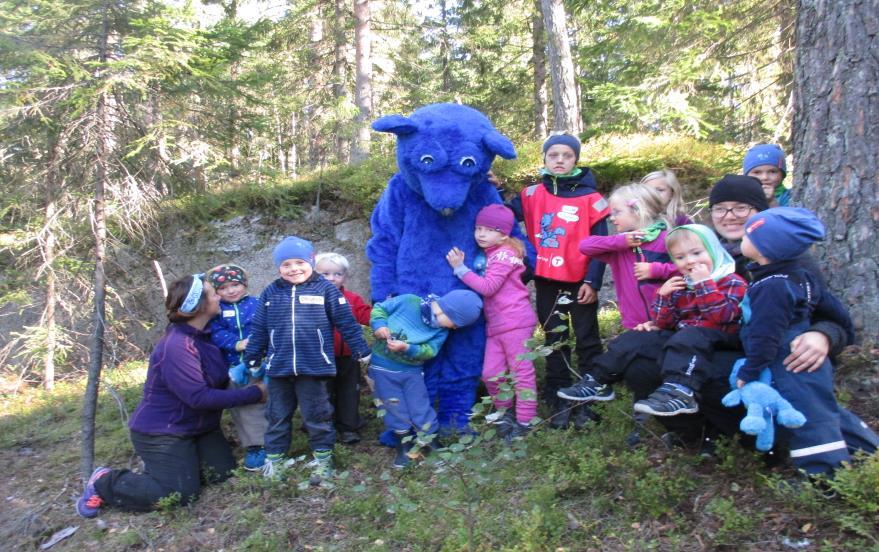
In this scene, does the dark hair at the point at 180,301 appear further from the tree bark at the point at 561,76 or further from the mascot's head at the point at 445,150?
the tree bark at the point at 561,76

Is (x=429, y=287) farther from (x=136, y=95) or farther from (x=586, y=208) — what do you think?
(x=136, y=95)

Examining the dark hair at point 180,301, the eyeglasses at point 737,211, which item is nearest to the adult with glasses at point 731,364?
the eyeglasses at point 737,211

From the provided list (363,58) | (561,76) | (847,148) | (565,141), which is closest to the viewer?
(847,148)

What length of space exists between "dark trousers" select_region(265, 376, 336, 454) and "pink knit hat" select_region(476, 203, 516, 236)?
5.68ft

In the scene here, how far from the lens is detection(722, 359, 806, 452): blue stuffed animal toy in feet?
9.36

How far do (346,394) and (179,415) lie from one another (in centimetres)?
133

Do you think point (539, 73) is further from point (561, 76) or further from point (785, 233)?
point (785, 233)

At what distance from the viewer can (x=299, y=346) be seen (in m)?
4.55

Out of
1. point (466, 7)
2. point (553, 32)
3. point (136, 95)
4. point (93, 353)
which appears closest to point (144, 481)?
point (93, 353)

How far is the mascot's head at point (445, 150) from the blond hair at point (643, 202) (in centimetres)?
88

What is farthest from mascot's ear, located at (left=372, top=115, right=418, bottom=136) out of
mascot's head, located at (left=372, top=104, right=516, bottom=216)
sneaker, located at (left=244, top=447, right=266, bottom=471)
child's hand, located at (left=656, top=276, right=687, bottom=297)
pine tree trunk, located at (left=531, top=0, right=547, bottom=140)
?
pine tree trunk, located at (left=531, top=0, right=547, bottom=140)

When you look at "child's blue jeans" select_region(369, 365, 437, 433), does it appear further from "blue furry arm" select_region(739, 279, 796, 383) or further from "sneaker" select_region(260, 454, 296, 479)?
"blue furry arm" select_region(739, 279, 796, 383)

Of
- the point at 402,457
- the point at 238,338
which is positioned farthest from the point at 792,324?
the point at 238,338

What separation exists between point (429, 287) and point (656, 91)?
4507 mm
